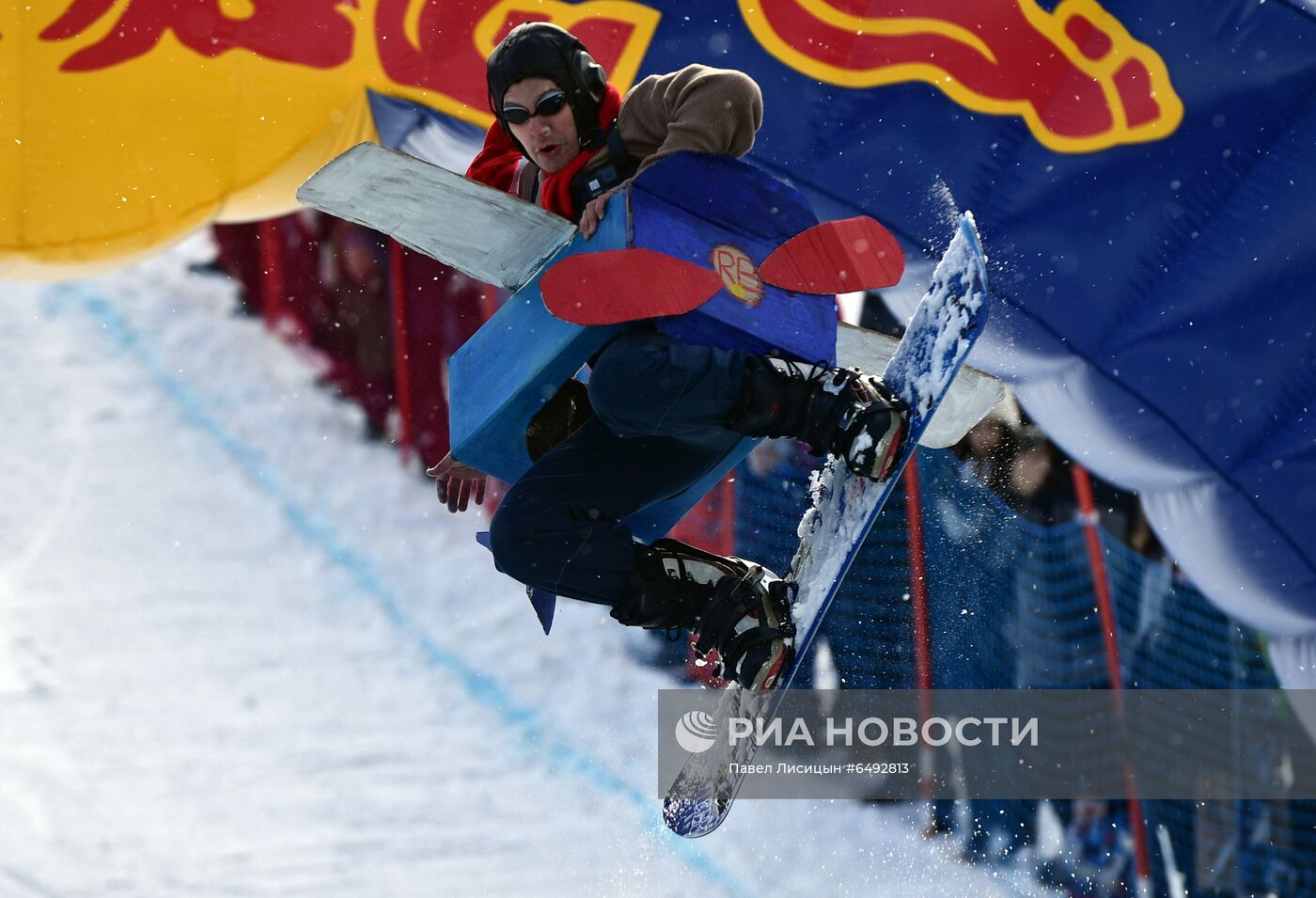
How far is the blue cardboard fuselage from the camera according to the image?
6.73 feet

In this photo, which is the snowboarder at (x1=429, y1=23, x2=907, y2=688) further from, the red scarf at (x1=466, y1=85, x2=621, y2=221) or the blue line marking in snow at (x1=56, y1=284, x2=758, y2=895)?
the blue line marking in snow at (x1=56, y1=284, x2=758, y2=895)

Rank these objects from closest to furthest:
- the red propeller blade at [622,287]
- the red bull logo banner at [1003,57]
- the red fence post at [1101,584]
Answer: the red propeller blade at [622,287] < the red bull logo banner at [1003,57] < the red fence post at [1101,584]

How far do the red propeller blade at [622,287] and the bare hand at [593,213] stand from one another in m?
0.07

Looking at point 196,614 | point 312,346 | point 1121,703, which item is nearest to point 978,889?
point 1121,703

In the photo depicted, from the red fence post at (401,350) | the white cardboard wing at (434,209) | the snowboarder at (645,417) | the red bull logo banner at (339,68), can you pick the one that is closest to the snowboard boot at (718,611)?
the snowboarder at (645,417)

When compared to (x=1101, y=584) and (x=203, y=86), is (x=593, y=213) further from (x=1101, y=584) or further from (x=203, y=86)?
(x=1101, y=584)

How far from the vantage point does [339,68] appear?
375cm

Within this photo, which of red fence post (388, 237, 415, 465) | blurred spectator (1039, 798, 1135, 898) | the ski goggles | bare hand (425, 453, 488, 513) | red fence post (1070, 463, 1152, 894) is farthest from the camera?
red fence post (388, 237, 415, 465)

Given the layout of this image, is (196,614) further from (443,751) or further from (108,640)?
(443,751)

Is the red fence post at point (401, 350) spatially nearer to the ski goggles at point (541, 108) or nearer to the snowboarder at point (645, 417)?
the snowboarder at point (645, 417)

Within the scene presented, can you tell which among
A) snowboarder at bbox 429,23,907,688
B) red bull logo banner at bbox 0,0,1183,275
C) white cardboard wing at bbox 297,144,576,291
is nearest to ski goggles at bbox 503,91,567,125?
snowboarder at bbox 429,23,907,688

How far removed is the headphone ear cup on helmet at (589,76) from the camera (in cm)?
213

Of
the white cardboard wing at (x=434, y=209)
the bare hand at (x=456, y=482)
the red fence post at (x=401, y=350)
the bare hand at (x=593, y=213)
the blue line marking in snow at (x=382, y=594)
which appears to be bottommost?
the blue line marking in snow at (x=382, y=594)

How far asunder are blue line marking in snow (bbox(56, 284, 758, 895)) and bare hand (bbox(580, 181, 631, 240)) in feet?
7.18
